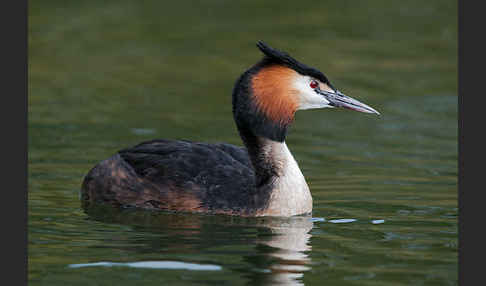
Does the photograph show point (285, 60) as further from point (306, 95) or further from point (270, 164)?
point (270, 164)

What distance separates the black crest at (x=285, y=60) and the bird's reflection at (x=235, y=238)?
4.84 ft

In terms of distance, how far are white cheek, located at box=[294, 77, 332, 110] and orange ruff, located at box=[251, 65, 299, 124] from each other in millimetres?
54

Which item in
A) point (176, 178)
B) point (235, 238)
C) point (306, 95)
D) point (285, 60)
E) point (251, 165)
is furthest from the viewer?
point (251, 165)

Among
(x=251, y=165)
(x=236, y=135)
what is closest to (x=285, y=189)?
(x=251, y=165)

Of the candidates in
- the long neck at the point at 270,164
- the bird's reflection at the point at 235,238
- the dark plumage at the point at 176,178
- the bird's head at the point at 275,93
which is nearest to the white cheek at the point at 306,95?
the bird's head at the point at 275,93

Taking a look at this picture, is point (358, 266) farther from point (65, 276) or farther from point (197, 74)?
point (197, 74)

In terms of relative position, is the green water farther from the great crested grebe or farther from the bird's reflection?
the great crested grebe

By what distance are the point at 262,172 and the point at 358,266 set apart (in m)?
2.43

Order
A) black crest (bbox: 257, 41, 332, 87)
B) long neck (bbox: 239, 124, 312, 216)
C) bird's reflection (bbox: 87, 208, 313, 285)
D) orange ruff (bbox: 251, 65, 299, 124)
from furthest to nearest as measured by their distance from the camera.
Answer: long neck (bbox: 239, 124, 312, 216) → orange ruff (bbox: 251, 65, 299, 124) → black crest (bbox: 257, 41, 332, 87) → bird's reflection (bbox: 87, 208, 313, 285)

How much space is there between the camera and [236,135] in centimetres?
1554

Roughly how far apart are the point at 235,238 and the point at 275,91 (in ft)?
5.38

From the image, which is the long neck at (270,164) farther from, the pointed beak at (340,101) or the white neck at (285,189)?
the pointed beak at (340,101)

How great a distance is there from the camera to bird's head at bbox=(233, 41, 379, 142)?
10.8 m

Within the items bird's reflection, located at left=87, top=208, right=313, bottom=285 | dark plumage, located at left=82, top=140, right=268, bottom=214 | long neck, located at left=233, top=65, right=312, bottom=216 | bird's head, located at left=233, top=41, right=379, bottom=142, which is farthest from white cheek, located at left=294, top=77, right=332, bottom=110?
bird's reflection, located at left=87, top=208, right=313, bottom=285
